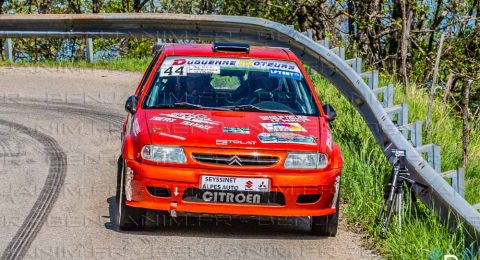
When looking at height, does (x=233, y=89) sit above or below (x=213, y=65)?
below

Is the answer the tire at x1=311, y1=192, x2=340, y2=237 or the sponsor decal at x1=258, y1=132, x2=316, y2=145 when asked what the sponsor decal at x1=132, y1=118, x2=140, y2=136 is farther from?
the tire at x1=311, y1=192, x2=340, y2=237

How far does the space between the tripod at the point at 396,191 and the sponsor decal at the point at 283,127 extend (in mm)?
842

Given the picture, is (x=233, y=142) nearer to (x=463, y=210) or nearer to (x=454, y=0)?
(x=463, y=210)

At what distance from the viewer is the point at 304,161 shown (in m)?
7.39

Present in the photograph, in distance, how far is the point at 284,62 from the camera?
8953 mm

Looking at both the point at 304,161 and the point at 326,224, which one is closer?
the point at 304,161

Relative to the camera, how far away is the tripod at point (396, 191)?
729 centimetres

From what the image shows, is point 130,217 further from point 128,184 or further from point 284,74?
point 284,74

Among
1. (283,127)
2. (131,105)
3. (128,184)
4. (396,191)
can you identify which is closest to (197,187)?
(128,184)

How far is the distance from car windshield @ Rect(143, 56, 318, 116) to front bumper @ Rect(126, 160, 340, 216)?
108 cm

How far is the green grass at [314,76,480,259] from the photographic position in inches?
267

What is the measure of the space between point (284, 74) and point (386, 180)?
54.8 inches

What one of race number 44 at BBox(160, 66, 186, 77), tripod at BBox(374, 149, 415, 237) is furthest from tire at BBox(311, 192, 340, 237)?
race number 44 at BBox(160, 66, 186, 77)

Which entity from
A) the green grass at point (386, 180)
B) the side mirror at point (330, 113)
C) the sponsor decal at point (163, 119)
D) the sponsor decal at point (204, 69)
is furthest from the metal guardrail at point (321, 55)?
the sponsor decal at point (163, 119)
